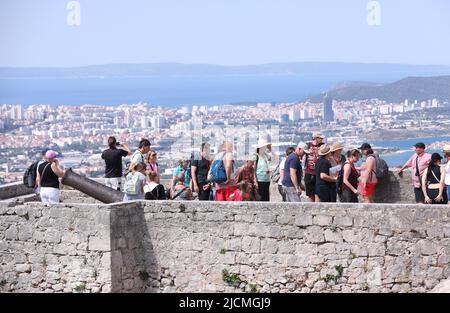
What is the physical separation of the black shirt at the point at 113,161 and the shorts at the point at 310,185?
121 inches

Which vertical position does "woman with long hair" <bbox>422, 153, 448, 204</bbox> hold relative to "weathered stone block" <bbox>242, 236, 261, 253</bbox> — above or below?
above

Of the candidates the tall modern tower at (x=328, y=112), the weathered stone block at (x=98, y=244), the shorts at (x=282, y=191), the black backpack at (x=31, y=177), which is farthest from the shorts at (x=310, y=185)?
the tall modern tower at (x=328, y=112)

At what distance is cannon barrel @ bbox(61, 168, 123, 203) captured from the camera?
20.6 meters

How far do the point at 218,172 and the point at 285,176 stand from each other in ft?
4.13

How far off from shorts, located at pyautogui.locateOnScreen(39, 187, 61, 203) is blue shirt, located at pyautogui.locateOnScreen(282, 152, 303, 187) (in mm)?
3502

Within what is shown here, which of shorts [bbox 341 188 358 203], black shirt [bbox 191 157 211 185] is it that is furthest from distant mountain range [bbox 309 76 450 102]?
shorts [bbox 341 188 358 203]

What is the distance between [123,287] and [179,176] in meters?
A: 3.63

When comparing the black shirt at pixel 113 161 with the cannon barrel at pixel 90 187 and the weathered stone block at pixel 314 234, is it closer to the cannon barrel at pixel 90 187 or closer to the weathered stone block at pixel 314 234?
the cannon barrel at pixel 90 187

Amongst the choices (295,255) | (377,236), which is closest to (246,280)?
(295,255)

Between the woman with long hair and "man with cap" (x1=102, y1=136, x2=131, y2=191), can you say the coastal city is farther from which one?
the woman with long hair

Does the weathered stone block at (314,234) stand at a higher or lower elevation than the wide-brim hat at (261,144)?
lower

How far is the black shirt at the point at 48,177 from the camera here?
67.1 ft

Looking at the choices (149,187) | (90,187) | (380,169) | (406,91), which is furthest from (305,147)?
(406,91)

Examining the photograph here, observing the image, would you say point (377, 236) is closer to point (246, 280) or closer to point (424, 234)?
point (424, 234)
